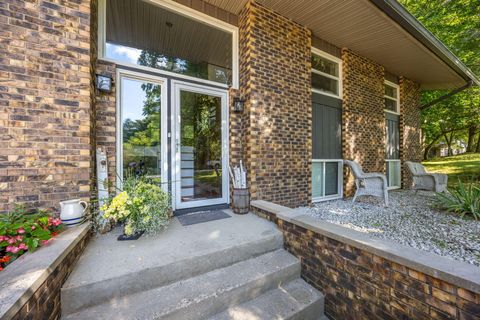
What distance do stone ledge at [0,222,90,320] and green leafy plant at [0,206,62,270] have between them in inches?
2.6

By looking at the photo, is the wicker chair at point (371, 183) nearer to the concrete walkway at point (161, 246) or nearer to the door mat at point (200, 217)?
the concrete walkway at point (161, 246)

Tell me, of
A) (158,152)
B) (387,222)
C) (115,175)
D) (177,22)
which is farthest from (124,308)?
(177,22)

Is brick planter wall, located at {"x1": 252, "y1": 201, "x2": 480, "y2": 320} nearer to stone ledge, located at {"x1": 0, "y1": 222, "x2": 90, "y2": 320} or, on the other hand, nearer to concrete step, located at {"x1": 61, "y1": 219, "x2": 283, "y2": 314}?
concrete step, located at {"x1": 61, "y1": 219, "x2": 283, "y2": 314}

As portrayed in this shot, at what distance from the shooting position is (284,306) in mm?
1707

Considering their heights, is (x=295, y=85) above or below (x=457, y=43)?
below

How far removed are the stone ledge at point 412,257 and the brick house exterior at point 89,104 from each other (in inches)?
65.4

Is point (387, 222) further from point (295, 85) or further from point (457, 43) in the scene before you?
point (457, 43)

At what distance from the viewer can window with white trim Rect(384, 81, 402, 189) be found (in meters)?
6.27

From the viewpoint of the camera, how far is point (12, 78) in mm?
1882

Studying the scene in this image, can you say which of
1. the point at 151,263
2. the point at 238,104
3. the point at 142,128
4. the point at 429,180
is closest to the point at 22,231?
the point at 151,263

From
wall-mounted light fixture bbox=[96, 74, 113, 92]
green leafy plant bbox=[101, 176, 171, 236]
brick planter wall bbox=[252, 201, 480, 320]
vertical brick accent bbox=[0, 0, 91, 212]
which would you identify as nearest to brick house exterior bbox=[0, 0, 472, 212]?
vertical brick accent bbox=[0, 0, 91, 212]

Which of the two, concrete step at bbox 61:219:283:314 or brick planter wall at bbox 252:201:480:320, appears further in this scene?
concrete step at bbox 61:219:283:314

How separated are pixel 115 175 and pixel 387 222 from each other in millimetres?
4039

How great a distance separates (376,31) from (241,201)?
14.5ft
